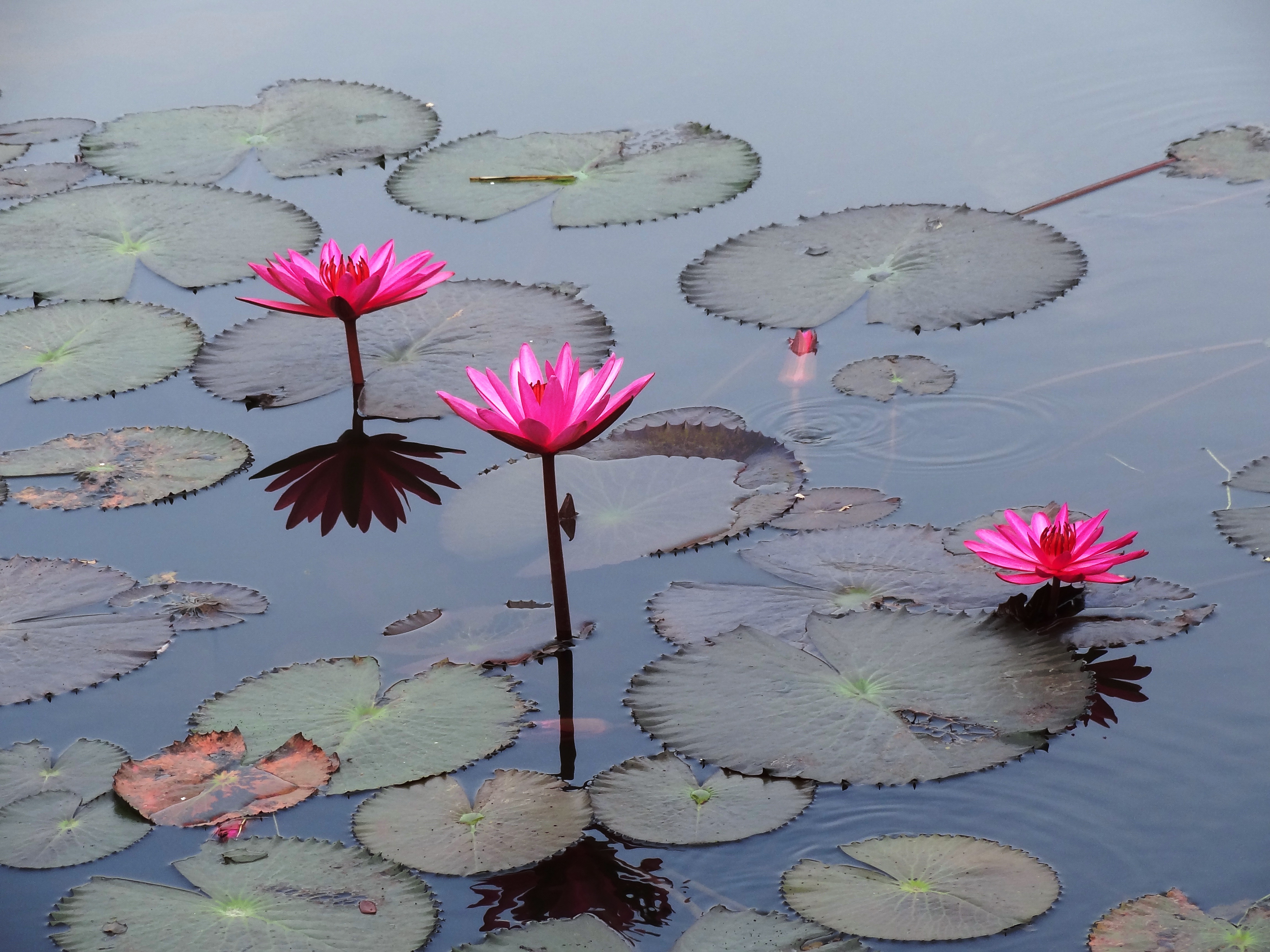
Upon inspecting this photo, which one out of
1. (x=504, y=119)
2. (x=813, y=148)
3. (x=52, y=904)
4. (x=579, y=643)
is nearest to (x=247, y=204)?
(x=504, y=119)

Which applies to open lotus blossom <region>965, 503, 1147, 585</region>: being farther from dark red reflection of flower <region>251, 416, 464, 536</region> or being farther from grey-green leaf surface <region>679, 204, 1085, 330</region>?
dark red reflection of flower <region>251, 416, 464, 536</region>

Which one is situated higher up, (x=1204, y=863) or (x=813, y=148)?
(x=813, y=148)

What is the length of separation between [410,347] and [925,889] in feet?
7.03

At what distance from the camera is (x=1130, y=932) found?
1.83m

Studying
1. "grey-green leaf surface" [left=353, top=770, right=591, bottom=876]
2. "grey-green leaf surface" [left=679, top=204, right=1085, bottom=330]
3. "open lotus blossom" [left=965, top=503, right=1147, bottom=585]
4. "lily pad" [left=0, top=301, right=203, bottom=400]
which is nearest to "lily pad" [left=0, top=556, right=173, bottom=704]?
"grey-green leaf surface" [left=353, top=770, right=591, bottom=876]

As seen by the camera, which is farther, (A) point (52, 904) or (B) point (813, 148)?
(B) point (813, 148)

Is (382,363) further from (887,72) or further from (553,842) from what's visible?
(887,72)

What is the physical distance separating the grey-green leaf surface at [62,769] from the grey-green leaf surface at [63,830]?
18mm

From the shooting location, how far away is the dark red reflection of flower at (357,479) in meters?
2.99

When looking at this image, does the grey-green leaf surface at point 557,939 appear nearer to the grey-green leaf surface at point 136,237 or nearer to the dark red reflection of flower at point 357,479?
the dark red reflection of flower at point 357,479

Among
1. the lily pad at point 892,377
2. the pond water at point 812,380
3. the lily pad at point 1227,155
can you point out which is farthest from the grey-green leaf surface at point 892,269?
the lily pad at point 1227,155

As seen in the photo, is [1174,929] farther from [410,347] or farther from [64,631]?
[410,347]

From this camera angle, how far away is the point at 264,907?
1.97 meters

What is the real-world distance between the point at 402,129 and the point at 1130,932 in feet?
12.8
